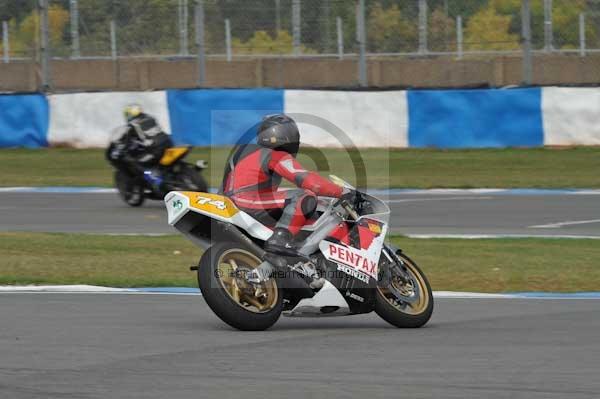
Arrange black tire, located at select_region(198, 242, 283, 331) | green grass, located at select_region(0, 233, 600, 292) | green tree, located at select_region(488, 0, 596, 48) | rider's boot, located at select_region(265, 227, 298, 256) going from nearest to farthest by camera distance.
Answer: black tire, located at select_region(198, 242, 283, 331), rider's boot, located at select_region(265, 227, 298, 256), green grass, located at select_region(0, 233, 600, 292), green tree, located at select_region(488, 0, 596, 48)

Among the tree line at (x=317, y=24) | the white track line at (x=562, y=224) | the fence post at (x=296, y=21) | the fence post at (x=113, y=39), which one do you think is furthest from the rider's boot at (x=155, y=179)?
the fence post at (x=113, y=39)

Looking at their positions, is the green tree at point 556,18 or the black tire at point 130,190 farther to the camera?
the green tree at point 556,18

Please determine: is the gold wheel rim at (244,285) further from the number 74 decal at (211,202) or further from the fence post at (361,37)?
the fence post at (361,37)

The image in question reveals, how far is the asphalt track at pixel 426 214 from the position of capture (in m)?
13.9

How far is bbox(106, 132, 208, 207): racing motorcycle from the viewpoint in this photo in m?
16.2

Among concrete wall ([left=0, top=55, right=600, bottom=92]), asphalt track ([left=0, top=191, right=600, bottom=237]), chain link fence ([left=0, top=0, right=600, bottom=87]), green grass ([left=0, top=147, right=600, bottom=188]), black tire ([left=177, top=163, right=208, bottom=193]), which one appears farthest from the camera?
concrete wall ([left=0, top=55, right=600, bottom=92])

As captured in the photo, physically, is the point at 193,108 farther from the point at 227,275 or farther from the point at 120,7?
the point at 227,275

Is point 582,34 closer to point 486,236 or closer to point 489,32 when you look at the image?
point 489,32

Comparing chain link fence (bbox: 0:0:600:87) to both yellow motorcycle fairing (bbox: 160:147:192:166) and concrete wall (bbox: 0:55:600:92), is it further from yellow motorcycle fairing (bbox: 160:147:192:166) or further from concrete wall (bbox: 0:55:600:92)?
yellow motorcycle fairing (bbox: 160:147:192:166)

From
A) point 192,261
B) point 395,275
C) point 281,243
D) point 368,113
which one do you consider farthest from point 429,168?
point 281,243

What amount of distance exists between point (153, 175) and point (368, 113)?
19.3 ft

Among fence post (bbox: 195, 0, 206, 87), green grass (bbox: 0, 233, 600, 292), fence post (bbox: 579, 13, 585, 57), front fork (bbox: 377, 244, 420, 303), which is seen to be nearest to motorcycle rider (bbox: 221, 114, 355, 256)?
front fork (bbox: 377, 244, 420, 303)

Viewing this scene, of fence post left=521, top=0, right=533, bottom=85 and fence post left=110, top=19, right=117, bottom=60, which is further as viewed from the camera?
fence post left=110, top=19, right=117, bottom=60

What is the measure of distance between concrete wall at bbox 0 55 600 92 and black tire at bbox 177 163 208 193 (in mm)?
7046
